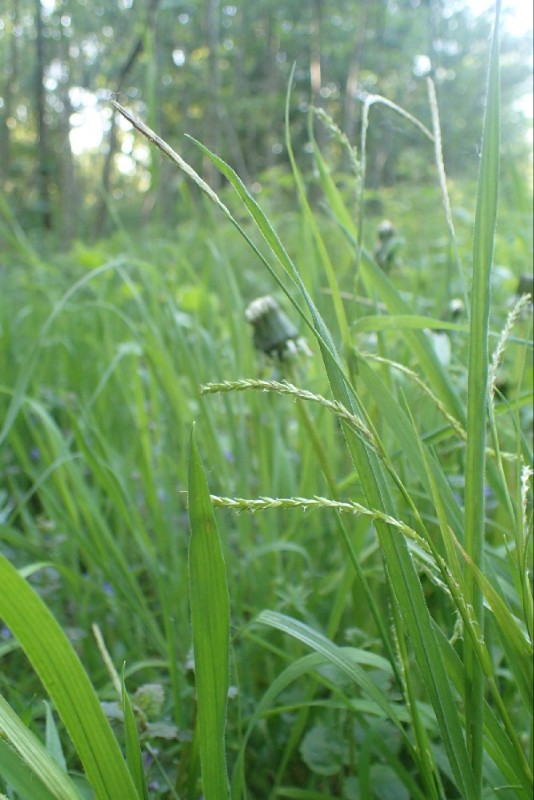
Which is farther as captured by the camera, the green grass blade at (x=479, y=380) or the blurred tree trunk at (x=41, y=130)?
the blurred tree trunk at (x=41, y=130)

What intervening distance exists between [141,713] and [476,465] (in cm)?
30

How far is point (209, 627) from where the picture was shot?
0.31 metres

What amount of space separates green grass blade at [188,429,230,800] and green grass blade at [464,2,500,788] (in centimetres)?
11

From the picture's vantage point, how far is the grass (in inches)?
12.3

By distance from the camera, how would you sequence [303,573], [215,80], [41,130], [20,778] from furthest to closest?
[41,130]
[215,80]
[303,573]
[20,778]

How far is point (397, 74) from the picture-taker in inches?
460

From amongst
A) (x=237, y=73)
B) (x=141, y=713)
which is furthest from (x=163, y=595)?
(x=237, y=73)

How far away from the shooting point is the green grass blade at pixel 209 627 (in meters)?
0.30

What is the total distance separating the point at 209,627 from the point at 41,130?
7.45 meters

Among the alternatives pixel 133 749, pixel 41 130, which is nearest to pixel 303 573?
pixel 133 749

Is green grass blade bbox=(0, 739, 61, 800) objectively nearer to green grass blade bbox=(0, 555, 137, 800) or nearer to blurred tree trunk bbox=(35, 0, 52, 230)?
green grass blade bbox=(0, 555, 137, 800)

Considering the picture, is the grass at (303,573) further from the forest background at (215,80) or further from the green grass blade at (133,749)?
the forest background at (215,80)

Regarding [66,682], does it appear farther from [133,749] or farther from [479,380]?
[479,380]

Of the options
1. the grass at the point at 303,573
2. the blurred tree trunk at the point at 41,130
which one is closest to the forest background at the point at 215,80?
the blurred tree trunk at the point at 41,130
